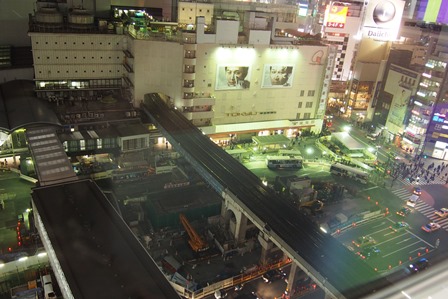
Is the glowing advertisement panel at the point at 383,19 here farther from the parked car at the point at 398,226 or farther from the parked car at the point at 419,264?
the parked car at the point at 419,264

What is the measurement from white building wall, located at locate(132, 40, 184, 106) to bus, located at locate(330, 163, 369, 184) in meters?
16.0

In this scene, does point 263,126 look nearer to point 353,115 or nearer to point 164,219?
point 353,115

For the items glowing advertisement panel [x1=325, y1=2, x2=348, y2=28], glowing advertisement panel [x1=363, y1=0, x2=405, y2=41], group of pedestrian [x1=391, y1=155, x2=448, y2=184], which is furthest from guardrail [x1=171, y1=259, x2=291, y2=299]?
glowing advertisement panel [x1=325, y1=2, x2=348, y2=28]

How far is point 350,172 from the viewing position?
1348 inches

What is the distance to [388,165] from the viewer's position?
37.0m

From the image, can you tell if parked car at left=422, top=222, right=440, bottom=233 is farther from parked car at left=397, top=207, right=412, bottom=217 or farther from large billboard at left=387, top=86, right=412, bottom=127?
large billboard at left=387, top=86, right=412, bottom=127

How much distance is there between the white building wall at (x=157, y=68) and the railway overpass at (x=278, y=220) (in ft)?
13.6

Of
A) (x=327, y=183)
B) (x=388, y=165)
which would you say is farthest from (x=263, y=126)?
(x=388, y=165)

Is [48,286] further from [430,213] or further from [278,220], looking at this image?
[430,213]

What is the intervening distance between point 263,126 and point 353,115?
46.9 ft

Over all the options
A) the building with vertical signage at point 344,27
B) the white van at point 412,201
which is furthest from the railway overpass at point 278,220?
the building with vertical signage at point 344,27

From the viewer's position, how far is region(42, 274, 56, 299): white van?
1804 cm

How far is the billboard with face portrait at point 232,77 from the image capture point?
3656 centimetres

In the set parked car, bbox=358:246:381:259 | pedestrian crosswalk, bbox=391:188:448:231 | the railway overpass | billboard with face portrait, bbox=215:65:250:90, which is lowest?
parked car, bbox=358:246:381:259
